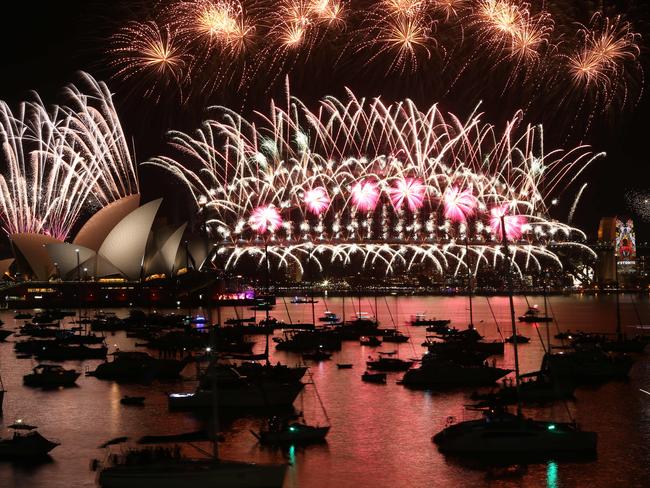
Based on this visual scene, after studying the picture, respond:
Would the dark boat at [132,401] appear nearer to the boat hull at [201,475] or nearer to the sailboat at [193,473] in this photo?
the sailboat at [193,473]

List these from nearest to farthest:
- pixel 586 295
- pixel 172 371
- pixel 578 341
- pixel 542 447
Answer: pixel 542 447 < pixel 172 371 < pixel 578 341 < pixel 586 295

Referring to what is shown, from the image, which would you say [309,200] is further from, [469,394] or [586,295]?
[586,295]

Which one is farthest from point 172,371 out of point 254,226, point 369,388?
point 254,226

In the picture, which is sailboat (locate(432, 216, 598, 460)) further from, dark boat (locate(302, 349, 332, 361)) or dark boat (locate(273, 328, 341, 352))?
dark boat (locate(273, 328, 341, 352))

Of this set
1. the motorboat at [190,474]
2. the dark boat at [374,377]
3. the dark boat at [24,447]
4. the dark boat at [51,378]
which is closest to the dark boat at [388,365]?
the dark boat at [374,377]

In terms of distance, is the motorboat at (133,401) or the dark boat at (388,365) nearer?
the motorboat at (133,401)

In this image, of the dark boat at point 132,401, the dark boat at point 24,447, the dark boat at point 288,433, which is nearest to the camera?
the dark boat at point 24,447
